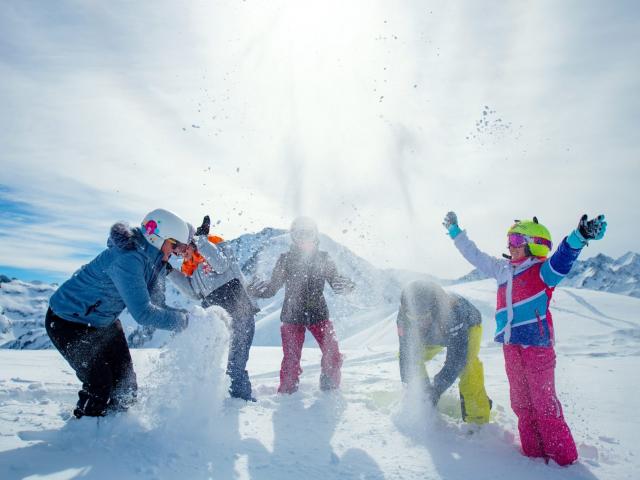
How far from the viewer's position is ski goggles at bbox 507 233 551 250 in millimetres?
4141

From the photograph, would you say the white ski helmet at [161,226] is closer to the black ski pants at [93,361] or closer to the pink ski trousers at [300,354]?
the black ski pants at [93,361]

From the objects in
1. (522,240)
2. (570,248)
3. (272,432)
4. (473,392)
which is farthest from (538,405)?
(272,432)

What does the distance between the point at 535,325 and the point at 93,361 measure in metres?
4.14

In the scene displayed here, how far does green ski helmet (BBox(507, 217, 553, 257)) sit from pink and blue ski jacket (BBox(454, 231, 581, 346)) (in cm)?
9

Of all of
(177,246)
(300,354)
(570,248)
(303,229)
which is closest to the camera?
(570,248)

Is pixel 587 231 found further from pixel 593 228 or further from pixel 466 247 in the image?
→ pixel 466 247

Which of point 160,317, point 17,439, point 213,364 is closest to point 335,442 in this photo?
point 213,364

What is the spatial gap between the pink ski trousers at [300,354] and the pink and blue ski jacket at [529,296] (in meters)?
2.44

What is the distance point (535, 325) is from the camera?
12.9 feet

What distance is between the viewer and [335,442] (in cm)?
398

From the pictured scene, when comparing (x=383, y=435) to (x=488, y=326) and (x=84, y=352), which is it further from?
(x=488, y=326)

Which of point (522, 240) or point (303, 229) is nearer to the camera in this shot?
point (522, 240)

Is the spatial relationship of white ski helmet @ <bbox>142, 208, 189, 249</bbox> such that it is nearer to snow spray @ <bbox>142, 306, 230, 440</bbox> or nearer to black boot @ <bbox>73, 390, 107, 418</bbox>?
snow spray @ <bbox>142, 306, 230, 440</bbox>

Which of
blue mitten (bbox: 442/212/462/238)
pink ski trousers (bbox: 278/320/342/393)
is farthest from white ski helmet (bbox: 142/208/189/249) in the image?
blue mitten (bbox: 442/212/462/238)
